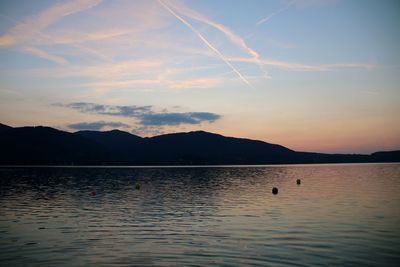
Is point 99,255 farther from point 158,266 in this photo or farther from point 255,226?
point 255,226

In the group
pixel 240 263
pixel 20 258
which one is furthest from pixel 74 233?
pixel 240 263

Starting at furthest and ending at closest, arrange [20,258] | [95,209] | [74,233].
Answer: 1. [95,209]
2. [74,233]
3. [20,258]

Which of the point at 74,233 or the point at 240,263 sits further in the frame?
the point at 74,233

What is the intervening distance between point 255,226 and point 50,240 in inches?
721

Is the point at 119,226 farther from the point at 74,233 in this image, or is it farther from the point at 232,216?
the point at 232,216

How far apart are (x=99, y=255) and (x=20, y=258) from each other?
4835 millimetres

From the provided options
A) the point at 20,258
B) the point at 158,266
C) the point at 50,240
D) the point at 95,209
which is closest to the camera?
the point at 158,266

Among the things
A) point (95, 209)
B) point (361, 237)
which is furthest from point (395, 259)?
point (95, 209)

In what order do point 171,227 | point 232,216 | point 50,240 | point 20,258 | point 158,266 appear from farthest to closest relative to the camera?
point 232,216, point 171,227, point 50,240, point 20,258, point 158,266

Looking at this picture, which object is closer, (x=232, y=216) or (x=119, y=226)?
(x=119, y=226)

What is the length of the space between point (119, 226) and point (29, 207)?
21685 millimetres

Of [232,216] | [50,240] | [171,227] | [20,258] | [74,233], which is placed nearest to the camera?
[20,258]

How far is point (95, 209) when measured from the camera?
47.7 m

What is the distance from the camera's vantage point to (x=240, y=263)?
21.3m
